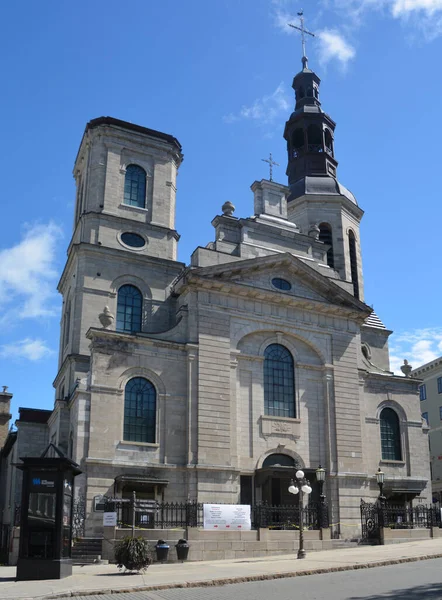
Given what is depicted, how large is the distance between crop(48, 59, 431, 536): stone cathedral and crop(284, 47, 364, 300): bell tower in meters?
2.40

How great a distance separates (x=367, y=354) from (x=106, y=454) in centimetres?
2066

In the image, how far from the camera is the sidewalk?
16.6m

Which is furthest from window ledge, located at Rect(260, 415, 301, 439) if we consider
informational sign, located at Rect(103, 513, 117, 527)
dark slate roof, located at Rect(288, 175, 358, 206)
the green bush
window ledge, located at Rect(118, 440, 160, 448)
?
dark slate roof, located at Rect(288, 175, 358, 206)

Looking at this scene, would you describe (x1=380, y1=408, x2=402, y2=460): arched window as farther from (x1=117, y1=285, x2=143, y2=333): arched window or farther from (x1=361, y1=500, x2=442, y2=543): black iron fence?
(x1=117, y1=285, x2=143, y2=333): arched window

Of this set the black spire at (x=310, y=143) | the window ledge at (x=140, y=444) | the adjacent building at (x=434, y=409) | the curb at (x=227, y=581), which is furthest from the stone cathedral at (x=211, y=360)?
the adjacent building at (x=434, y=409)

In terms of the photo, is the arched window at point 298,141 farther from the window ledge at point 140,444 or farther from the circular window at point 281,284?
the window ledge at point 140,444

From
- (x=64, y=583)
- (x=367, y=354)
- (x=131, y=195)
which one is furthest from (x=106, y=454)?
(x=367, y=354)

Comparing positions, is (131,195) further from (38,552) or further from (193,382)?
(38,552)

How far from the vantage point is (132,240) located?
133 feet

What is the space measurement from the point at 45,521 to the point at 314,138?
38.7 meters

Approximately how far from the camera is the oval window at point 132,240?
40.2 metres

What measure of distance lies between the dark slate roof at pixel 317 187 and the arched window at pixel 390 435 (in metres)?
16.6

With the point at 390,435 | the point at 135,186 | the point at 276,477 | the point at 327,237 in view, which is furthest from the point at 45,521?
the point at 327,237

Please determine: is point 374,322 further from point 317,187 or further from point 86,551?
point 86,551
